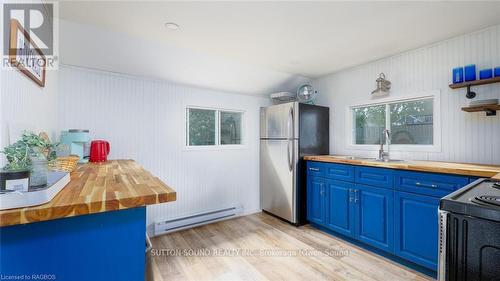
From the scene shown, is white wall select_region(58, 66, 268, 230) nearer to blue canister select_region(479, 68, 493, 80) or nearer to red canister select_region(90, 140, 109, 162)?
red canister select_region(90, 140, 109, 162)

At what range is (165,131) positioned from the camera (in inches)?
112

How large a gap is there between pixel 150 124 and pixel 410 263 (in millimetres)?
3159

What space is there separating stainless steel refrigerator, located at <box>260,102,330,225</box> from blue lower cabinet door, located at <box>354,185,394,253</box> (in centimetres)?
83

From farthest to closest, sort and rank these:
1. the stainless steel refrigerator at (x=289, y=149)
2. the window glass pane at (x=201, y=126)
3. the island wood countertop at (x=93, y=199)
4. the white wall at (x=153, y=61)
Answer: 1. the window glass pane at (x=201, y=126)
2. the stainless steel refrigerator at (x=289, y=149)
3. the white wall at (x=153, y=61)
4. the island wood countertop at (x=93, y=199)

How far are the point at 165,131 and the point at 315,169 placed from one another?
2.06 m

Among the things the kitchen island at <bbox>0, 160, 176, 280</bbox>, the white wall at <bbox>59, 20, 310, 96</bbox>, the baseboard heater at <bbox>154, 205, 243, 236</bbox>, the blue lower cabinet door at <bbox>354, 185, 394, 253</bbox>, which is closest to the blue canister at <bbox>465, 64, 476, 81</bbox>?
the blue lower cabinet door at <bbox>354, 185, 394, 253</bbox>

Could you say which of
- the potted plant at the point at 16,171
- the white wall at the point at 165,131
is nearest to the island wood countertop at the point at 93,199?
the potted plant at the point at 16,171

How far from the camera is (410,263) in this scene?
2.03 metres

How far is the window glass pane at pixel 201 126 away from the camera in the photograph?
3.16 meters

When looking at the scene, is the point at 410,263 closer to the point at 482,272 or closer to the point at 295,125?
the point at 482,272

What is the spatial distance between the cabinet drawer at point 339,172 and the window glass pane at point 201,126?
171 centimetres

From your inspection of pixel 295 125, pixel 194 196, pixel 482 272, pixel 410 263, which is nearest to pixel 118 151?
pixel 194 196

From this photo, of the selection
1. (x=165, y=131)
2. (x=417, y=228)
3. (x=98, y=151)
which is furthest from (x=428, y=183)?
(x=98, y=151)

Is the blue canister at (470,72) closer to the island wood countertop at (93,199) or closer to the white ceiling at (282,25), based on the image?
the white ceiling at (282,25)
